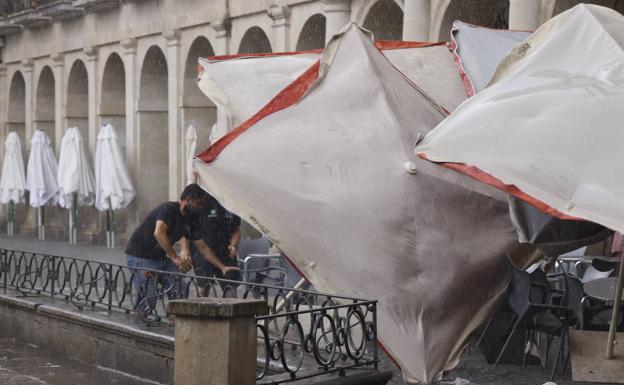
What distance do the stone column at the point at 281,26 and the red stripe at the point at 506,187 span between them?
51.8ft

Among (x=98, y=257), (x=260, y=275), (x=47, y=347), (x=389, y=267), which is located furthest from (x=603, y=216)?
(x=98, y=257)

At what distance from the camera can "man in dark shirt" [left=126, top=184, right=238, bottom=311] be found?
12.0 metres

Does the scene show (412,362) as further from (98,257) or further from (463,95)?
(98,257)

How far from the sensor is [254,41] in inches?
1046

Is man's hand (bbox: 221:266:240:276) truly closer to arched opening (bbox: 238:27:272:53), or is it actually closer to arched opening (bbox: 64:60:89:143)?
arched opening (bbox: 238:27:272:53)

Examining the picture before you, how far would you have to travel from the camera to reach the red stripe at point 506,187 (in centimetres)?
764

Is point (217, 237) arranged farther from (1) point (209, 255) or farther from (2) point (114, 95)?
(2) point (114, 95)

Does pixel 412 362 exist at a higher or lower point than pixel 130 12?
lower

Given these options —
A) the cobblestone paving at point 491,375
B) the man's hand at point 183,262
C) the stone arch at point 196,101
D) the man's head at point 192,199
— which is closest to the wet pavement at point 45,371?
the man's hand at point 183,262

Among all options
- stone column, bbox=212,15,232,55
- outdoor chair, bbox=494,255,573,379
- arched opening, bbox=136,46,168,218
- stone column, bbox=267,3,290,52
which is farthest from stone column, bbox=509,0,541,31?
arched opening, bbox=136,46,168,218

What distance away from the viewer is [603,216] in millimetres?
7426

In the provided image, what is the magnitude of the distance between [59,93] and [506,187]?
1130 inches

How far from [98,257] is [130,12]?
694cm

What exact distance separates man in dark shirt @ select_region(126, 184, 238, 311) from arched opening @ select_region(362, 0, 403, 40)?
10.1 meters
